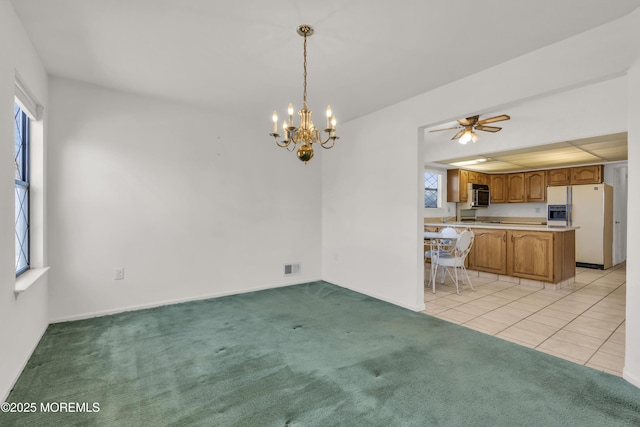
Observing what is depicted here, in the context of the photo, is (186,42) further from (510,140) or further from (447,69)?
(510,140)

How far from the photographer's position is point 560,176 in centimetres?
678

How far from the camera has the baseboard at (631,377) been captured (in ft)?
6.88

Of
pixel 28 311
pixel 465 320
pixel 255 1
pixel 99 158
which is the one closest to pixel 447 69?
pixel 255 1

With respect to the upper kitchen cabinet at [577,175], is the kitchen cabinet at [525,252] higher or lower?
lower

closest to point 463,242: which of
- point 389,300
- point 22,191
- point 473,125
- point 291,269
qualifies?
point 389,300

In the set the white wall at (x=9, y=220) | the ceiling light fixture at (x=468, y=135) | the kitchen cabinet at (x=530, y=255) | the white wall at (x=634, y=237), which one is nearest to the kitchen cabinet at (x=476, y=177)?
the kitchen cabinet at (x=530, y=255)

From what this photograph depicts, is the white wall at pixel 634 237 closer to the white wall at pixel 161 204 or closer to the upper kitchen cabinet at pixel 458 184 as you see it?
the white wall at pixel 161 204

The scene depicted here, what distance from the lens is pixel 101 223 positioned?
3479mm

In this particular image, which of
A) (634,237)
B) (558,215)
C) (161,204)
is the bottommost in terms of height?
(634,237)

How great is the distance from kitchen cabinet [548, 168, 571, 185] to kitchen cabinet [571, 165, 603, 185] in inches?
2.7

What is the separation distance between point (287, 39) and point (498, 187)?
275 inches

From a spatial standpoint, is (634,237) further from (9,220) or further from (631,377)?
(9,220)

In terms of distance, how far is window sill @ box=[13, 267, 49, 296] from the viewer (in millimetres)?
2216

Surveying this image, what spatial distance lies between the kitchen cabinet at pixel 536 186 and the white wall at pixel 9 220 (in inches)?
335
